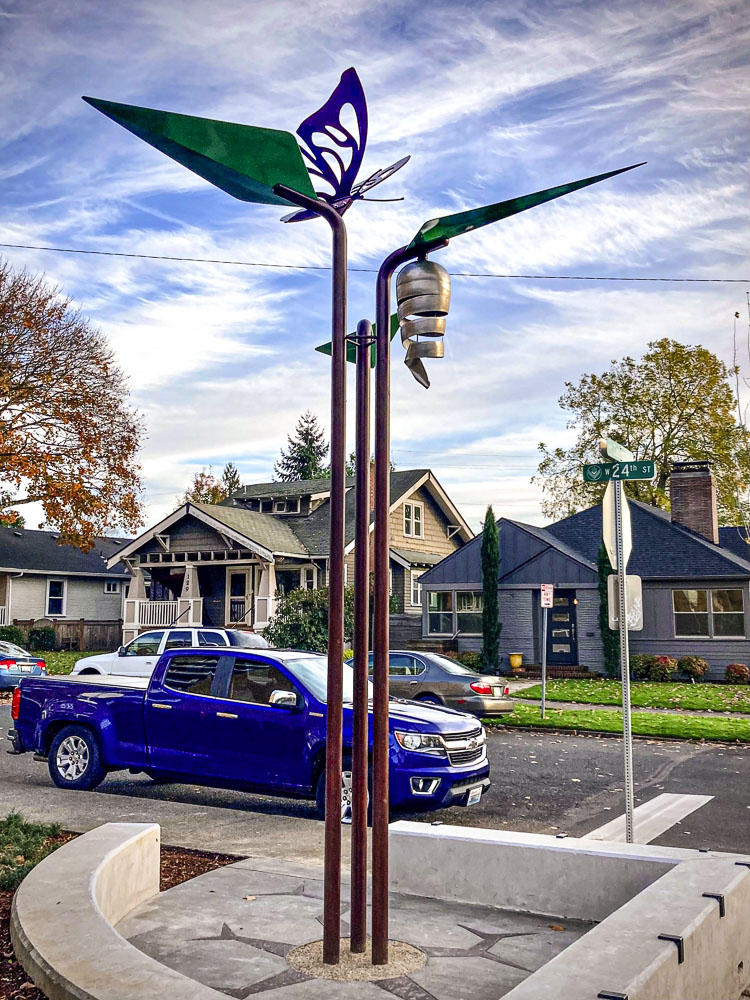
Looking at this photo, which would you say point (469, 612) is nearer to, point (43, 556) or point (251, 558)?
point (251, 558)

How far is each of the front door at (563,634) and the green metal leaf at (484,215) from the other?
27.3 meters

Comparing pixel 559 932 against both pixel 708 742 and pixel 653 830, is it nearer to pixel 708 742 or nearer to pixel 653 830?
pixel 653 830

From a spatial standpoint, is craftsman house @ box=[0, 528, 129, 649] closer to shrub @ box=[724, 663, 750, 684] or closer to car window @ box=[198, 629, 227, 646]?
car window @ box=[198, 629, 227, 646]

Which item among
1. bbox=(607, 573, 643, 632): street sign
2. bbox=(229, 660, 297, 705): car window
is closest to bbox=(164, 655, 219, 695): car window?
bbox=(229, 660, 297, 705): car window

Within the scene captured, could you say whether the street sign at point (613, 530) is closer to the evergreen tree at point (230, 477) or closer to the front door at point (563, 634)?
the front door at point (563, 634)

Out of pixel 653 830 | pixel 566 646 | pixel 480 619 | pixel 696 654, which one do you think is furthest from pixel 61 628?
pixel 653 830

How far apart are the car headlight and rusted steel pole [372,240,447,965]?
466 centimetres

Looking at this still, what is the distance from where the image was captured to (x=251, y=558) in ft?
122

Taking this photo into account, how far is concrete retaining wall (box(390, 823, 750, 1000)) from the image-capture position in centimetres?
387

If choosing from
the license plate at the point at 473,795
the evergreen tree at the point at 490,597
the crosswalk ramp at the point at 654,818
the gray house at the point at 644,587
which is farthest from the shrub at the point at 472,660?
the license plate at the point at 473,795

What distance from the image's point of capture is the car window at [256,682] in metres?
10.4

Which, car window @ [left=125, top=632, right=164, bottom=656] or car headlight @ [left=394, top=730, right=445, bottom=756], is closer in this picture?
car headlight @ [left=394, top=730, right=445, bottom=756]

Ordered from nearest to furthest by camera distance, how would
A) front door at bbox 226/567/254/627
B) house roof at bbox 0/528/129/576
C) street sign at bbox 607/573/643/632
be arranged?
street sign at bbox 607/573/643/632 < front door at bbox 226/567/254/627 < house roof at bbox 0/528/129/576

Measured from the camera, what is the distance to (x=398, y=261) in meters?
5.48
